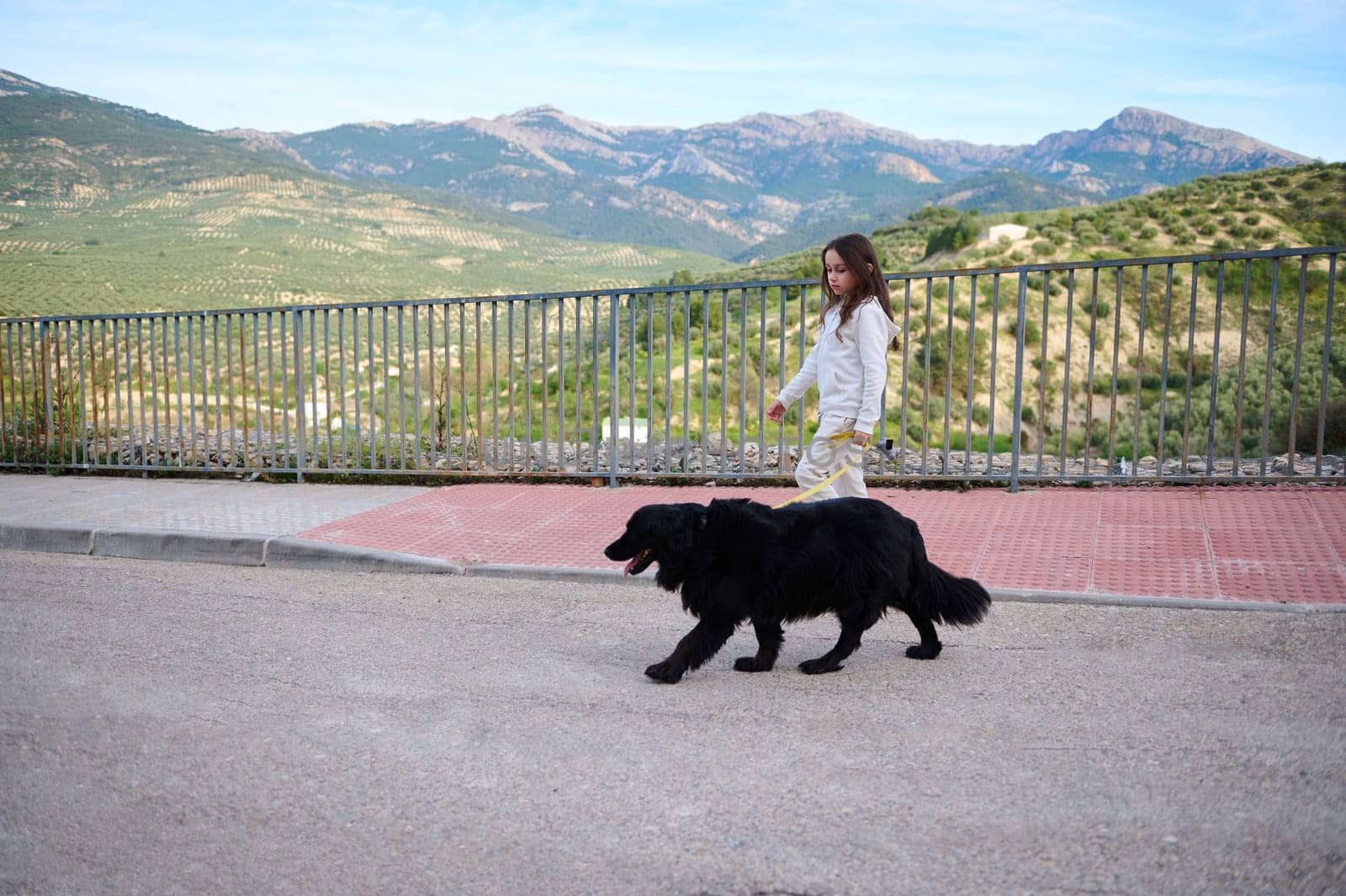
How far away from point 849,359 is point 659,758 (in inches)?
107

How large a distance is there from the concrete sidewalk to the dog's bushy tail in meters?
1.13

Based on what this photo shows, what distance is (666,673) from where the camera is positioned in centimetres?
452

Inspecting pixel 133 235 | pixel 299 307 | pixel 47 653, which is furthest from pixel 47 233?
pixel 47 653

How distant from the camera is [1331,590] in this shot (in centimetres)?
555

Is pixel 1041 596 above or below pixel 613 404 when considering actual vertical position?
below

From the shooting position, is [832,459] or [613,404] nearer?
[832,459]

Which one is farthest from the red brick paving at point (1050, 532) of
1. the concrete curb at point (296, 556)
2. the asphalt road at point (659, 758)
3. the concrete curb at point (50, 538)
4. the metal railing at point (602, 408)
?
the concrete curb at point (50, 538)

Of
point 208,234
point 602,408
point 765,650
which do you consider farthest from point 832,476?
point 208,234

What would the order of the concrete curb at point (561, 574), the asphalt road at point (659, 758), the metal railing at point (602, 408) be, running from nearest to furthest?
1. the asphalt road at point (659, 758)
2. the concrete curb at point (561, 574)
3. the metal railing at point (602, 408)

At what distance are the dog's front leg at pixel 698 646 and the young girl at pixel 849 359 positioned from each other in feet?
4.17

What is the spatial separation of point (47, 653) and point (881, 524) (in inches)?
150

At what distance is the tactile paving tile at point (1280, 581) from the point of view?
551 cm

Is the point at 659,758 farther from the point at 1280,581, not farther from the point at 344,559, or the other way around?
the point at 344,559

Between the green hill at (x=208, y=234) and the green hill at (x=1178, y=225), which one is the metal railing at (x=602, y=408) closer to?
the green hill at (x=1178, y=225)
